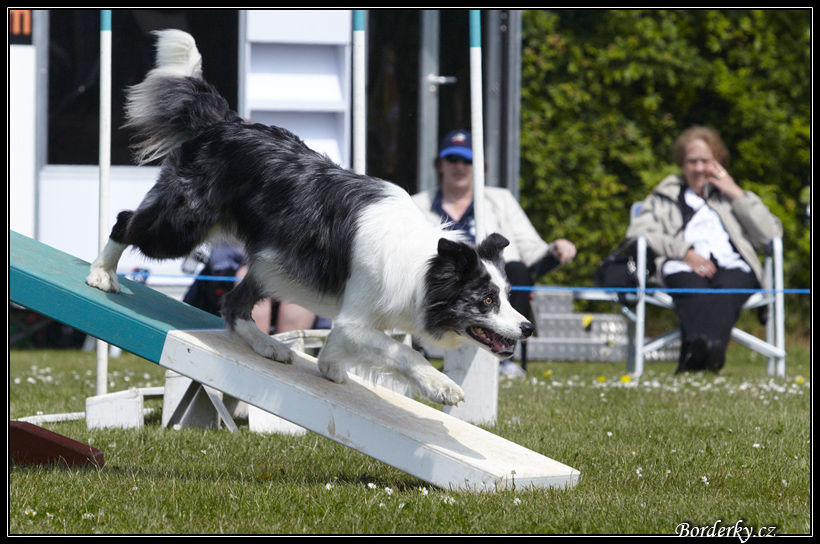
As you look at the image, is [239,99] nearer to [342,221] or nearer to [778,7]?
[342,221]

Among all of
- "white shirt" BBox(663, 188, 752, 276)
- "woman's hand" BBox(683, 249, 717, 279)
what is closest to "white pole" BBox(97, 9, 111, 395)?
"white shirt" BBox(663, 188, 752, 276)

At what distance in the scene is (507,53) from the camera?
6957 millimetres

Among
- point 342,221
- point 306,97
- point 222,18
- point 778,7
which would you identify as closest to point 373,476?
point 342,221

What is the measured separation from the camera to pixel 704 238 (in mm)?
6719

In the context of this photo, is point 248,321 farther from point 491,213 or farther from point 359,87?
point 491,213

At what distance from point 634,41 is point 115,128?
19.6ft

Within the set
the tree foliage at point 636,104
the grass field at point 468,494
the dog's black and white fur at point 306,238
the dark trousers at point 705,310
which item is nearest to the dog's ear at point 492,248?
the dog's black and white fur at point 306,238

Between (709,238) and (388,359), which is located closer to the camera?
(388,359)

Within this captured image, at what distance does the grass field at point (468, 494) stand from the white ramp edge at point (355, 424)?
7 centimetres

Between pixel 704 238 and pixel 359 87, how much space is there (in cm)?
375

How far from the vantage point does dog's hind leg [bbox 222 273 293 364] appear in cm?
346

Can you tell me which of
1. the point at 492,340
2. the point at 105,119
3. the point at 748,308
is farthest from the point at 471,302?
the point at 748,308

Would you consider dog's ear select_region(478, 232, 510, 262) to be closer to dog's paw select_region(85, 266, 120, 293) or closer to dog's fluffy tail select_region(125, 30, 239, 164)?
dog's fluffy tail select_region(125, 30, 239, 164)

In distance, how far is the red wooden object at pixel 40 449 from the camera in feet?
10.8
